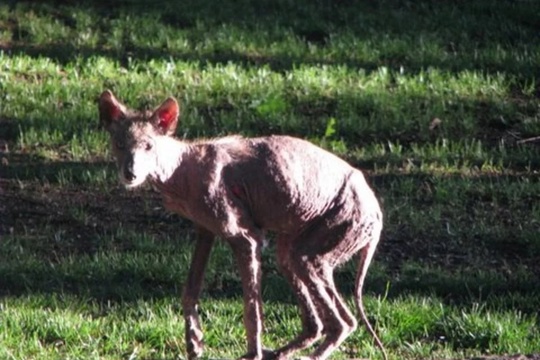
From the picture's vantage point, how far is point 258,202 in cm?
600

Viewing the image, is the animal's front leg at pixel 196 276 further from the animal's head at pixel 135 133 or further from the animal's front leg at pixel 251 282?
the animal's head at pixel 135 133

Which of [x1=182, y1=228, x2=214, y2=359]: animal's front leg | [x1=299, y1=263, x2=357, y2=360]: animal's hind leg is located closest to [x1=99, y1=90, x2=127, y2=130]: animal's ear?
[x1=182, y1=228, x2=214, y2=359]: animal's front leg

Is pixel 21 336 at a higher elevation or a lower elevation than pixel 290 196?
lower

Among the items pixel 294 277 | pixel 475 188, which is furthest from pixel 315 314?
pixel 475 188

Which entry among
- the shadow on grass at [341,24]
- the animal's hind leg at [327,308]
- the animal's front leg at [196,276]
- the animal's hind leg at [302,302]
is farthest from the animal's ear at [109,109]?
the shadow on grass at [341,24]

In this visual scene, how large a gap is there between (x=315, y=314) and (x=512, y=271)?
135 inches

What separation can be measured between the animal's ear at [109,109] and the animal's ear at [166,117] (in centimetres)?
15

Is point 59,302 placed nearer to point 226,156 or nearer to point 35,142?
point 226,156

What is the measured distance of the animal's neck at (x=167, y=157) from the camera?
19.3 ft

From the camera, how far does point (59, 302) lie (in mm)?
8258

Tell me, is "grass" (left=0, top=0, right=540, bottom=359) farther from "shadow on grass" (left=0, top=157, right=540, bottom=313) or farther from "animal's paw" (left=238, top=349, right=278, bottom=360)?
"animal's paw" (left=238, top=349, right=278, bottom=360)

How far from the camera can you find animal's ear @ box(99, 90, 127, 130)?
5.91 meters

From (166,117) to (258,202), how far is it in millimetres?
543

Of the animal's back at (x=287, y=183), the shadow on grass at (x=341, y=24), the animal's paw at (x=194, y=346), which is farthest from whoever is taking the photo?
the shadow on grass at (x=341, y=24)
